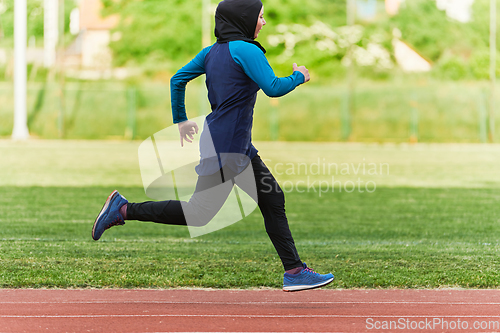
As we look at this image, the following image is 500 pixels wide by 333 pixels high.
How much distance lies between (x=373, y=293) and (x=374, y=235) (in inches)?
130

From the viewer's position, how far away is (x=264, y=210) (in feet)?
16.5

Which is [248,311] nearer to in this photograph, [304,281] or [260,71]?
[304,281]

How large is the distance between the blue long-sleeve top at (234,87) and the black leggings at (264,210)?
0.19 metres

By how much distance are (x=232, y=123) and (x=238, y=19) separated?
0.74 meters

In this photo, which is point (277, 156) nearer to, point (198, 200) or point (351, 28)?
point (351, 28)

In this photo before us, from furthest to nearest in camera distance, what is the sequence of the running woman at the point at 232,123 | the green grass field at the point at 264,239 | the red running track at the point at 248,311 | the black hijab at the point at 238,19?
the green grass field at the point at 264,239 → the black hijab at the point at 238,19 → the running woman at the point at 232,123 → the red running track at the point at 248,311

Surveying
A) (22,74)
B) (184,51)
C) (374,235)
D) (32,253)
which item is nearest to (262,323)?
(32,253)

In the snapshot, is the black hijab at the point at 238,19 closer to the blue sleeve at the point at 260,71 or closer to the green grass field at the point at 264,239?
the blue sleeve at the point at 260,71

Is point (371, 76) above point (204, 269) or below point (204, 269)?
above


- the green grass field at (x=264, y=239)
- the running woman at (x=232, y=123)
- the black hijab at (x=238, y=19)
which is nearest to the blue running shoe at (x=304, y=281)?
the running woman at (x=232, y=123)

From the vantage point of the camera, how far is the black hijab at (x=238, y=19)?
4762 millimetres

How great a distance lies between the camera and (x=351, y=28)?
117ft

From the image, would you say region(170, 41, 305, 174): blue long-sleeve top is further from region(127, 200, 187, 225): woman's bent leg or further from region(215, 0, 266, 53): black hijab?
region(127, 200, 187, 225): woman's bent leg

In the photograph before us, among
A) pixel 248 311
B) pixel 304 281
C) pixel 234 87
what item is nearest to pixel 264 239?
pixel 304 281
